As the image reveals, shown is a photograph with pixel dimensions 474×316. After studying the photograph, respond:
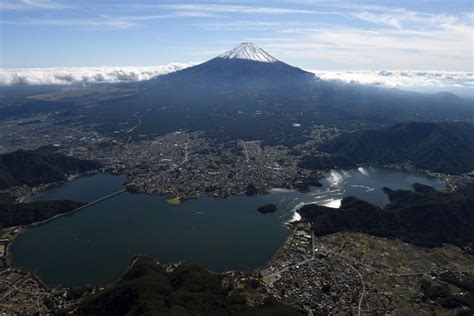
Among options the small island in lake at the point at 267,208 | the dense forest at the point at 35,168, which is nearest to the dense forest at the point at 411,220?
the small island in lake at the point at 267,208

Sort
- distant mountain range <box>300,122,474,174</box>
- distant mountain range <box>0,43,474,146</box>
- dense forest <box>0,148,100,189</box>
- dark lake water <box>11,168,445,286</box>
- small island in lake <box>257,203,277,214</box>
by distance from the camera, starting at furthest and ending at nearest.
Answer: distant mountain range <box>0,43,474,146</box> → distant mountain range <box>300,122,474,174</box> → dense forest <box>0,148,100,189</box> → small island in lake <box>257,203,277,214</box> → dark lake water <box>11,168,445,286</box>

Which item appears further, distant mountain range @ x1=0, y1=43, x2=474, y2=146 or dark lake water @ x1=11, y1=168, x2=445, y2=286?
distant mountain range @ x1=0, y1=43, x2=474, y2=146

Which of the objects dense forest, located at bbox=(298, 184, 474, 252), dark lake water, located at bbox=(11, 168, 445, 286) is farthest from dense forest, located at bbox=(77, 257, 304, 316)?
dense forest, located at bbox=(298, 184, 474, 252)

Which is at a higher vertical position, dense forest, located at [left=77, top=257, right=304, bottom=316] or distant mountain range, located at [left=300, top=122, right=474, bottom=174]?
distant mountain range, located at [left=300, top=122, right=474, bottom=174]

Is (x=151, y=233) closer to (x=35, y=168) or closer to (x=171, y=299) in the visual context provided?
(x=171, y=299)

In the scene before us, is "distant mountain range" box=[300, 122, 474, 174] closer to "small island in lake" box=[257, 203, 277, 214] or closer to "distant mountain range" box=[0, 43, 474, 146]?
"distant mountain range" box=[0, 43, 474, 146]

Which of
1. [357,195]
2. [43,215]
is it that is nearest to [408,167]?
[357,195]

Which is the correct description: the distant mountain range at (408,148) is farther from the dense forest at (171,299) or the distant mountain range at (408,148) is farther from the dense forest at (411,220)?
the dense forest at (171,299)
